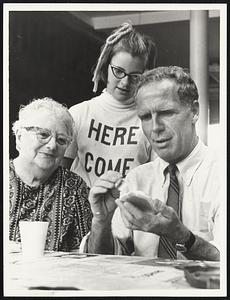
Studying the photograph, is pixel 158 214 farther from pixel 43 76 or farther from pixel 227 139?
pixel 43 76

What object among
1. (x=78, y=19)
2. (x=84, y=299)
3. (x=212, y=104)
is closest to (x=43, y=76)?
(x=78, y=19)

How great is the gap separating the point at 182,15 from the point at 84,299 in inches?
35.5

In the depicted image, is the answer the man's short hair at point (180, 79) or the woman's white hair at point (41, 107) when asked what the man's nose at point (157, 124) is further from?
the woman's white hair at point (41, 107)

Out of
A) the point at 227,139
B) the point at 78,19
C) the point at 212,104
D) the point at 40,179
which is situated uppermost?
the point at 78,19

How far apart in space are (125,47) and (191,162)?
0.41m

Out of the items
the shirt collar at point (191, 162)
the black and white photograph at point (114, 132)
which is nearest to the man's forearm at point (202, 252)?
the black and white photograph at point (114, 132)

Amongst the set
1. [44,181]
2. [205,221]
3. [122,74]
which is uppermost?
[122,74]

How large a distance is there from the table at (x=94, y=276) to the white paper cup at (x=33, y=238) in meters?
0.02

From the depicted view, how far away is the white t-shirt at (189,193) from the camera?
1.51 metres

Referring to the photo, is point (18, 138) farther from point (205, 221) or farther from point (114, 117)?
point (205, 221)

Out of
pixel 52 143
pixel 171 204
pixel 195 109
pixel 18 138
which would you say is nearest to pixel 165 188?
pixel 171 204

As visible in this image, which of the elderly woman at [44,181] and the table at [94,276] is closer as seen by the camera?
the table at [94,276]

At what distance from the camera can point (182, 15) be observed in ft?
5.10

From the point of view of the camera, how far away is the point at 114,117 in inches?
62.1
